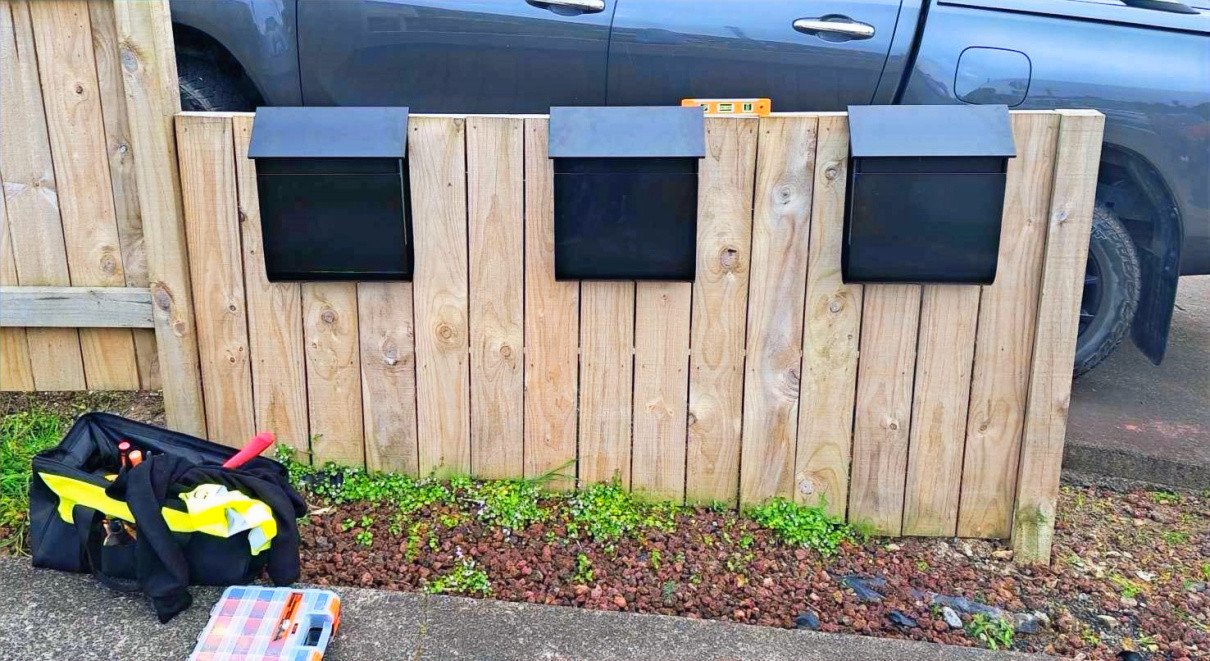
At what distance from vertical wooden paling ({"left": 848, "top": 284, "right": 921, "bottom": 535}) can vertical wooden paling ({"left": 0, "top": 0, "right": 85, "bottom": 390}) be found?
2.74 m

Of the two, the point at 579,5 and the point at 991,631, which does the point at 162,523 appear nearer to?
the point at 991,631

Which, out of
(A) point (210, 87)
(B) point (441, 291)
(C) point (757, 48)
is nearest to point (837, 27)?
(C) point (757, 48)

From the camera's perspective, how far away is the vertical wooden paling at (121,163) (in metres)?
3.06

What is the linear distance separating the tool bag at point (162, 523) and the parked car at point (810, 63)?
5.86 ft

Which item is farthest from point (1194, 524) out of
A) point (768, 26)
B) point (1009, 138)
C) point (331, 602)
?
point (331, 602)

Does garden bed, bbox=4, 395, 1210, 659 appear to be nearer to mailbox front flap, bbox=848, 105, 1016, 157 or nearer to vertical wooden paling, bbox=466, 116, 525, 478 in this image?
vertical wooden paling, bbox=466, 116, 525, 478

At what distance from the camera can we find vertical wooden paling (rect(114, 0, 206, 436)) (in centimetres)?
288

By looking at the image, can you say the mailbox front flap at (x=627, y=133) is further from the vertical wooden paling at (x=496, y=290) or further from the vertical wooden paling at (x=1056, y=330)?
the vertical wooden paling at (x=1056, y=330)

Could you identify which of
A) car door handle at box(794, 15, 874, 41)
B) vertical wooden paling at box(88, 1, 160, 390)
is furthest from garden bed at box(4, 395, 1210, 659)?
car door handle at box(794, 15, 874, 41)

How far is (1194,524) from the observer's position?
3371mm

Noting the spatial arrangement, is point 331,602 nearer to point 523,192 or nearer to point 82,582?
point 82,582

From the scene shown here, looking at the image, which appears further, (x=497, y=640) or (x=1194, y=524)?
(x=1194, y=524)

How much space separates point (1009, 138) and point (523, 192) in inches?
54.8

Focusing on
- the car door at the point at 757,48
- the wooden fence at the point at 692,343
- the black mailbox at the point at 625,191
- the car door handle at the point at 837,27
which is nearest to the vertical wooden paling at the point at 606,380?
the wooden fence at the point at 692,343
